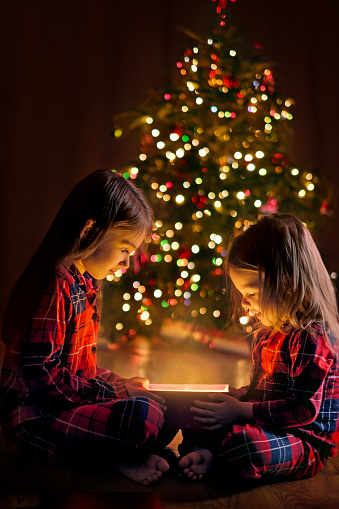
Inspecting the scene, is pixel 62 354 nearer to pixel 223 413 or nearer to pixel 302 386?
pixel 223 413

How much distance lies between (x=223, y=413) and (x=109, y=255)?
1.48ft

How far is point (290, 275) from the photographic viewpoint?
119cm

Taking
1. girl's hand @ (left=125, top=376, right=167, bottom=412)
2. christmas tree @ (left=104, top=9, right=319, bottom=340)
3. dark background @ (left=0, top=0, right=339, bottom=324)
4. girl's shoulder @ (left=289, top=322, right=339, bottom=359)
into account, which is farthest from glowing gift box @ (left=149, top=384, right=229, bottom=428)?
dark background @ (left=0, top=0, right=339, bottom=324)

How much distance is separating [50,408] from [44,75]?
2.47 meters

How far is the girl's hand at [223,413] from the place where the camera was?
1.15 meters

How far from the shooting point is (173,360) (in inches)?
93.4

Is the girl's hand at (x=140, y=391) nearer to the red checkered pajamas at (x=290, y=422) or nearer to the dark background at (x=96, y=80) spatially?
the red checkered pajamas at (x=290, y=422)

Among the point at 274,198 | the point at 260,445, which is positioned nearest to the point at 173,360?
the point at 274,198

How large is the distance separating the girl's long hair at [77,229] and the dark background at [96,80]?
6.24 ft

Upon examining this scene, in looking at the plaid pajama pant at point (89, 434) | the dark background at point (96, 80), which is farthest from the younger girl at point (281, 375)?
the dark background at point (96, 80)

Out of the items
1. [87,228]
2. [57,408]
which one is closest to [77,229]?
[87,228]

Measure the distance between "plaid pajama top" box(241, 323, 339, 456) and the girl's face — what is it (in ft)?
1.34

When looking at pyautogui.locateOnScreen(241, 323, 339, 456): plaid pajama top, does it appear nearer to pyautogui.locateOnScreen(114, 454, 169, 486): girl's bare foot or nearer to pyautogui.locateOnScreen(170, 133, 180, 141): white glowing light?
pyautogui.locateOnScreen(114, 454, 169, 486): girl's bare foot

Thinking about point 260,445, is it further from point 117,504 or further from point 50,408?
point 50,408
